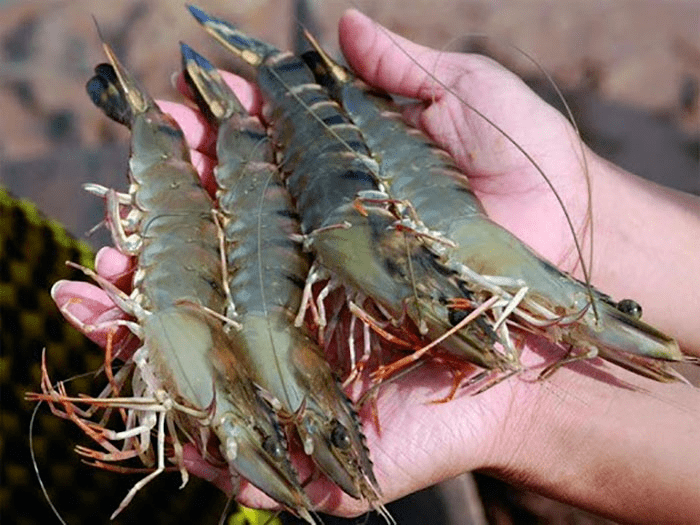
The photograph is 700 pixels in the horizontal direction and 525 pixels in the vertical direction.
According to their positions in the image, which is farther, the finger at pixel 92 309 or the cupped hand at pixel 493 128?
the cupped hand at pixel 493 128

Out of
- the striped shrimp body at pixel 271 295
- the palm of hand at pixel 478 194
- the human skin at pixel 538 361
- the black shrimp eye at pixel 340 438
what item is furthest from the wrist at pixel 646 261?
the black shrimp eye at pixel 340 438

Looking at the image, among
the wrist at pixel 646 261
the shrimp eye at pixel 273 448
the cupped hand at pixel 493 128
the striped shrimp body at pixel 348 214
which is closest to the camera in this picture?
the shrimp eye at pixel 273 448

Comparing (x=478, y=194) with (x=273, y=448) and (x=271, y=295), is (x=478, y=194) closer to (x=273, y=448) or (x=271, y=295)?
(x=271, y=295)

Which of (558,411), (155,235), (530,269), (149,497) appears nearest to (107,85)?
(155,235)

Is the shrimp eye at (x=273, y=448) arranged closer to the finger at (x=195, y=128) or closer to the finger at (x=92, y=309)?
the finger at (x=92, y=309)

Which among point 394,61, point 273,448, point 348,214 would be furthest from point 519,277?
point 394,61

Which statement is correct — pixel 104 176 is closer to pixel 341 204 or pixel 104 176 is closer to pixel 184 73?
pixel 184 73
